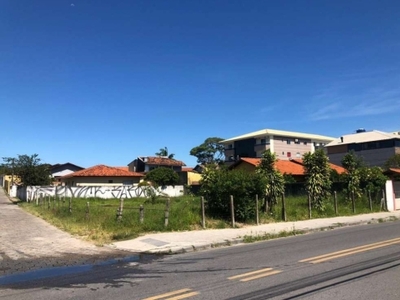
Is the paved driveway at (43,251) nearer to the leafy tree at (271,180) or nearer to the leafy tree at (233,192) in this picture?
the leafy tree at (233,192)

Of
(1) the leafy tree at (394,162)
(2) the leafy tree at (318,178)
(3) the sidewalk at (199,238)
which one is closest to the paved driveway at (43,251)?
(3) the sidewalk at (199,238)

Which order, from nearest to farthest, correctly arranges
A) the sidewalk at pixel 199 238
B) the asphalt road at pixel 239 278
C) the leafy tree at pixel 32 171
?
the asphalt road at pixel 239 278
the sidewalk at pixel 199 238
the leafy tree at pixel 32 171

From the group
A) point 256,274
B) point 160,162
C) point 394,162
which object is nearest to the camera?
point 256,274

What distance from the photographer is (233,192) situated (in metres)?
18.1

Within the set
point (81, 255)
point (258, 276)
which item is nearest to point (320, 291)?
point (258, 276)

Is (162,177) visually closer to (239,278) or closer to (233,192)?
(233,192)

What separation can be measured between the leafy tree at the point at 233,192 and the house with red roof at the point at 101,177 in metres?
41.2

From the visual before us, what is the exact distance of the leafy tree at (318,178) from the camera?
79.0 feet

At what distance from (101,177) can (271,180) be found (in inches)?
1601

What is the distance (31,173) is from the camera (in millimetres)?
51406

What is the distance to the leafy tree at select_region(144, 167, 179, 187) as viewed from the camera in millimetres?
60125

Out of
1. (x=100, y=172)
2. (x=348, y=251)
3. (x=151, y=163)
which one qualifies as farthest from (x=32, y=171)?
(x=348, y=251)

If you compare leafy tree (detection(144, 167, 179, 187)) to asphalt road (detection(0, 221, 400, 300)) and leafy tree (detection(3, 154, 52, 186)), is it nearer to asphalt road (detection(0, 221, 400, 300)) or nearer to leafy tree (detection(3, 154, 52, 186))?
leafy tree (detection(3, 154, 52, 186))

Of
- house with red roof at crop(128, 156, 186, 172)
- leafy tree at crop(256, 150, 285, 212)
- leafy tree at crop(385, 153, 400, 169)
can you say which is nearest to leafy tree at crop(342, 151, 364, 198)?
leafy tree at crop(256, 150, 285, 212)
